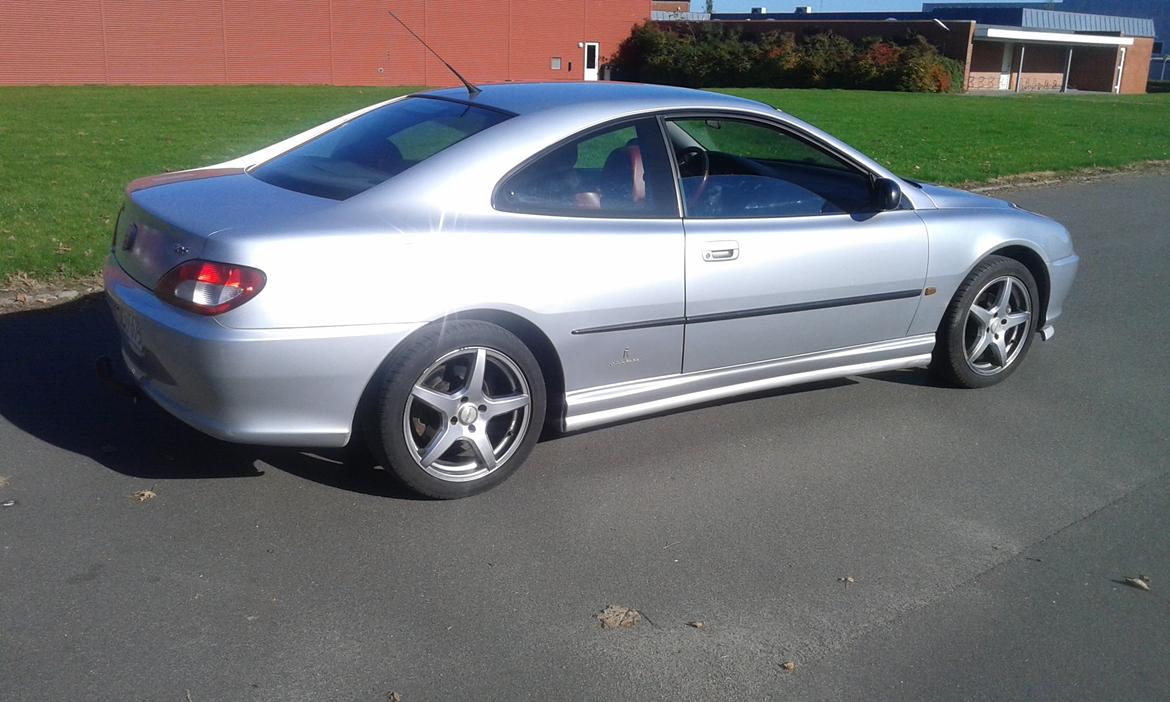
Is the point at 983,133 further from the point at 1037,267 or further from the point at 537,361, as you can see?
the point at 537,361

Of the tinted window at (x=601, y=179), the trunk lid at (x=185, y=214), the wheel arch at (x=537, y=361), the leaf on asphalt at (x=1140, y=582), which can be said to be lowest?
the leaf on asphalt at (x=1140, y=582)

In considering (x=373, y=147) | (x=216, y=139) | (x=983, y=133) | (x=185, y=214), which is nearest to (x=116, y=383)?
(x=185, y=214)

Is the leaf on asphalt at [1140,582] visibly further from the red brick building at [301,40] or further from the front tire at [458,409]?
the red brick building at [301,40]

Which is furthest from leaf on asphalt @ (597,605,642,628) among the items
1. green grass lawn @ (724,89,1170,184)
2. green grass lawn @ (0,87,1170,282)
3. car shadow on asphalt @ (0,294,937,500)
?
green grass lawn @ (724,89,1170,184)

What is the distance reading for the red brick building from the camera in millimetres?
38469

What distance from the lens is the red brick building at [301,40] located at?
38.5 metres

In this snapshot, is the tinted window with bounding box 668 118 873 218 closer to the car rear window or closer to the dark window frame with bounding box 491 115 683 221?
the dark window frame with bounding box 491 115 683 221

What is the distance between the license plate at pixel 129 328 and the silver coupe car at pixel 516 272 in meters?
0.02

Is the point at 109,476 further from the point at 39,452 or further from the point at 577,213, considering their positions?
the point at 577,213

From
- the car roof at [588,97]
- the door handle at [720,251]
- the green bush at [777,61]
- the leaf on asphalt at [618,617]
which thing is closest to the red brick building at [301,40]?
the green bush at [777,61]

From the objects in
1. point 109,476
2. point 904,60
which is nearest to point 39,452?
point 109,476

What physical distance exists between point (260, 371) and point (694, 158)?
7.72ft

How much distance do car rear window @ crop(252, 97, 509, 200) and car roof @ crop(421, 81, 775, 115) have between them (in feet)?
0.41

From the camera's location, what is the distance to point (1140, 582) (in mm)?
3996
